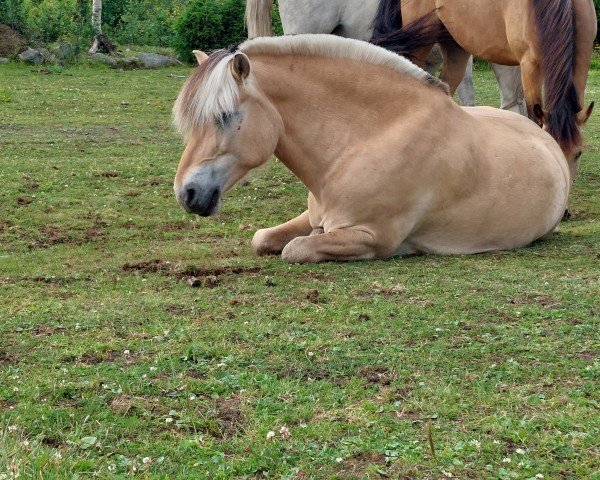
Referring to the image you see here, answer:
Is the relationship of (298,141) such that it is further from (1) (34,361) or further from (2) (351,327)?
(1) (34,361)

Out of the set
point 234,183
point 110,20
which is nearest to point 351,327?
point 234,183

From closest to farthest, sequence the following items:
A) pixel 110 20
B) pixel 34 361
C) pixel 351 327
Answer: pixel 34 361 → pixel 351 327 → pixel 110 20

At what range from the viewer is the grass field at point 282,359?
3.11m

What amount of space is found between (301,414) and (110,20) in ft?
85.3

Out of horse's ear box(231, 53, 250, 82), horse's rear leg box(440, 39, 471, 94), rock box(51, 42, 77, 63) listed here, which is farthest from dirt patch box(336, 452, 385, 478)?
rock box(51, 42, 77, 63)

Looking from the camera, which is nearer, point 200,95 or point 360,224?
point 200,95

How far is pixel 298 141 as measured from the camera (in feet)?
20.3

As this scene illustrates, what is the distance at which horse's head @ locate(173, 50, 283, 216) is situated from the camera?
226 inches

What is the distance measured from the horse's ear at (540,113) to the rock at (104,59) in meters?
15.7

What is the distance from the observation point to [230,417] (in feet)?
11.3

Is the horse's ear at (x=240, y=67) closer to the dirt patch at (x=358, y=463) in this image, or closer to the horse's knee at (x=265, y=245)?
the horse's knee at (x=265, y=245)

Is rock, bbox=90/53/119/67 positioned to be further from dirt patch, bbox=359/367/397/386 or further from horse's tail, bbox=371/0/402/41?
dirt patch, bbox=359/367/397/386

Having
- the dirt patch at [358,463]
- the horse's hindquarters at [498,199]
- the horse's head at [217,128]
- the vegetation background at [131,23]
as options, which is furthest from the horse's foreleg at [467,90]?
the vegetation background at [131,23]

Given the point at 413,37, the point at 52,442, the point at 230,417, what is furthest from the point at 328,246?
the point at 413,37
